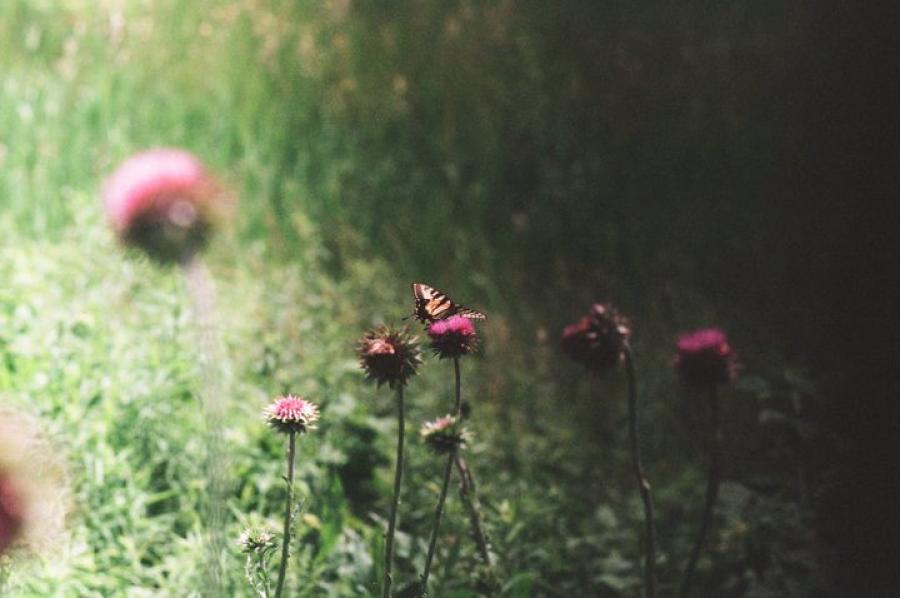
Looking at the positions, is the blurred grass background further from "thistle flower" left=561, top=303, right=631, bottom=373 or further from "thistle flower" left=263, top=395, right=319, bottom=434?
"thistle flower" left=263, top=395, right=319, bottom=434

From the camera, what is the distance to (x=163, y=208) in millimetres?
1174

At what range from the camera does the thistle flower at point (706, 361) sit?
5.24ft

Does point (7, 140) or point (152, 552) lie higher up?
point (7, 140)

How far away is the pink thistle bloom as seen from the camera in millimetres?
855

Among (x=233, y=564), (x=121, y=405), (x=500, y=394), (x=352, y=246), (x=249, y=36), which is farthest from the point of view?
(x=249, y=36)

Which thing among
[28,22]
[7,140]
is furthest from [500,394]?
[28,22]

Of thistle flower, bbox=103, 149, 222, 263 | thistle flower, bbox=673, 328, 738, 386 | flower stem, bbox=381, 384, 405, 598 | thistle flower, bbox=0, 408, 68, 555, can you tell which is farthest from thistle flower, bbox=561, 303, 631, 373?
thistle flower, bbox=0, 408, 68, 555

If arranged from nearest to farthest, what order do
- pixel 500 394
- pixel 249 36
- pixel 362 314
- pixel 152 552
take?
pixel 152 552 < pixel 500 394 < pixel 362 314 < pixel 249 36

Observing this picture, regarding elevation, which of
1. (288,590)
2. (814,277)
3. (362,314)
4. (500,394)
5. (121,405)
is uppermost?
(814,277)

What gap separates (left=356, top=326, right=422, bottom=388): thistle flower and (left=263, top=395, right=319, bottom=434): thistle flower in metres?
0.10

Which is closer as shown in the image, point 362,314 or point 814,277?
point 362,314

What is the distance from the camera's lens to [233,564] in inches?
71.7

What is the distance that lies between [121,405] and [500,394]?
1.05 meters

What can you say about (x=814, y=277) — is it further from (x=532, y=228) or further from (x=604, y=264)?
(x=532, y=228)
